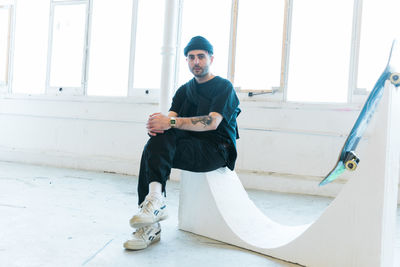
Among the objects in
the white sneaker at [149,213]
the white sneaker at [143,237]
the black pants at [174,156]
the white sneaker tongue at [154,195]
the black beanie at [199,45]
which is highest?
the black beanie at [199,45]

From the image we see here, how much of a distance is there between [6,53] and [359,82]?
16.3 ft

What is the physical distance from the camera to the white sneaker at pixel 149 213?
1593 millimetres

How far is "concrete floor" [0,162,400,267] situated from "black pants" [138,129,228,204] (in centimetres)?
34

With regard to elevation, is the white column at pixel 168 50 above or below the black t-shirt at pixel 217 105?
above

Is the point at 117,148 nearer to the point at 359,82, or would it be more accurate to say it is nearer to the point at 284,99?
the point at 284,99

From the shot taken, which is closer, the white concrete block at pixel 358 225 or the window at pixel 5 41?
the white concrete block at pixel 358 225

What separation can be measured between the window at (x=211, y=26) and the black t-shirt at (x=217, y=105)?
1999 mm

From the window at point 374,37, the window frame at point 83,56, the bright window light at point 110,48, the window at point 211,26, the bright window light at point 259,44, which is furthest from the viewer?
the window frame at point 83,56

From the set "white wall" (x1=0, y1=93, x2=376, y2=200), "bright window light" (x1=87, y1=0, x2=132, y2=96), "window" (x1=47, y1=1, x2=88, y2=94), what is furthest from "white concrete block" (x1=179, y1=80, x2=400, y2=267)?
"window" (x1=47, y1=1, x2=88, y2=94)

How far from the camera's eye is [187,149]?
71.3 inches

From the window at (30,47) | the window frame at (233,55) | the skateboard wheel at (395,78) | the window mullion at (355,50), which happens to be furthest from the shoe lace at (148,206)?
the window at (30,47)

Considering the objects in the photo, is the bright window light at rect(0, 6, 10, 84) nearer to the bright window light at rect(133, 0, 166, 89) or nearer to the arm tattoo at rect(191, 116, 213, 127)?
the bright window light at rect(133, 0, 166, 89)

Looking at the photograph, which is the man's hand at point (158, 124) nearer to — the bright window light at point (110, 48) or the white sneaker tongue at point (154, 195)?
the white sneaker tongue at point (154, 195)

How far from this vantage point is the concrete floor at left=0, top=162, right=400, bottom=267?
4.94 feet
